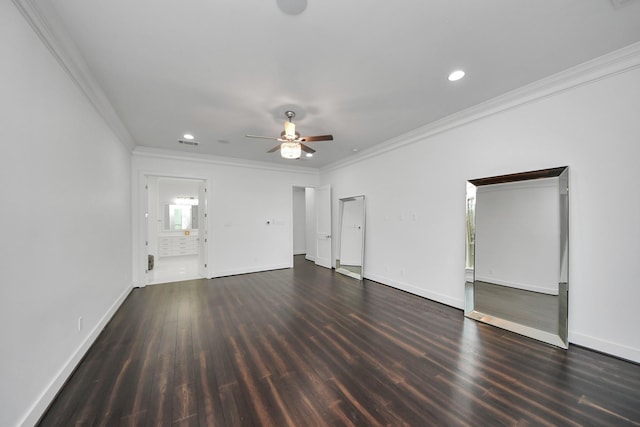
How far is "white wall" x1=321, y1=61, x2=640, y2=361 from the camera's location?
2.20m

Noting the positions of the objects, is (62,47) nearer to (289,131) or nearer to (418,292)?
(289,131)

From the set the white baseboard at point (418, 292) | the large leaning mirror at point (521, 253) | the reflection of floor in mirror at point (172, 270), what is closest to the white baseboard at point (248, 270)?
the reflection of floor in mirror at point (172, 270)

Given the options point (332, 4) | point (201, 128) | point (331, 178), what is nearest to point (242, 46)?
point (332, 4)

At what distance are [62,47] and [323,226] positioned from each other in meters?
5.44

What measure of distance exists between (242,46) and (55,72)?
1.55 m

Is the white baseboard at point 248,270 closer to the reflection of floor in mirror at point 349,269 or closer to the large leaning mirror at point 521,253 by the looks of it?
the reflection of floor in mirror at point 349,269

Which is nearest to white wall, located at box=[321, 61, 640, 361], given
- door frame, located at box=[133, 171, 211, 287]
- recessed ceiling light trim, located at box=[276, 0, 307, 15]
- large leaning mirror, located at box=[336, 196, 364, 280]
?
large leaning mirror, located at box=[336, 196, 364, 280]

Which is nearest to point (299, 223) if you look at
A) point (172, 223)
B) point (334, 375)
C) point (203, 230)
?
point (203, 230)

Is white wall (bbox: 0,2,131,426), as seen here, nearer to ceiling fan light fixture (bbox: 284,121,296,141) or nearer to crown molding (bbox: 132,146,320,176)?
ceiling fan light fixture (bbox: 284,121,296,141)

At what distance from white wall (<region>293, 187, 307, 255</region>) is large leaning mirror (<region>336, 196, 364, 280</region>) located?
125 inches

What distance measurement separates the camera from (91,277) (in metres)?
2.58

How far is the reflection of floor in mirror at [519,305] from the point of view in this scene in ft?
8.83

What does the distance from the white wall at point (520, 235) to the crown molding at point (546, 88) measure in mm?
989

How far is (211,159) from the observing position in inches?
212
